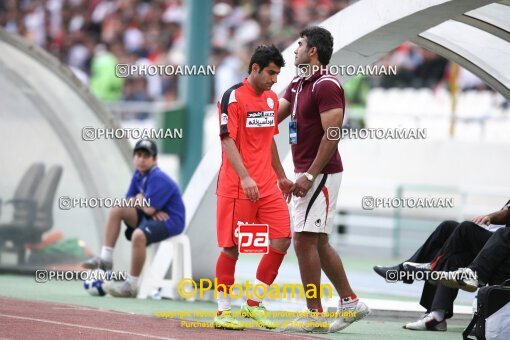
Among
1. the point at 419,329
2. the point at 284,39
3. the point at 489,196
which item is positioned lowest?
the point at 419,329

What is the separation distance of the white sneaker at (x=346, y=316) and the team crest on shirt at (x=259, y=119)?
1.56m

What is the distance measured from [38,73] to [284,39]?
12.0m

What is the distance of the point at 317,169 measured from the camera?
9328 millimetres

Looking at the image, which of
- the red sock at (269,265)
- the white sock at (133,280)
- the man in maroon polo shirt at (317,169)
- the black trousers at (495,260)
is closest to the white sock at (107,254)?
the white sock at (133,280)

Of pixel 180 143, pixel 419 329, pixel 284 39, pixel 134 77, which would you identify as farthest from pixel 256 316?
pixel 284 39

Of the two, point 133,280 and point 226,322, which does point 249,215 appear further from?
point 133,280

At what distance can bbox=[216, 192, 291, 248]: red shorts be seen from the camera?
31.1 feet

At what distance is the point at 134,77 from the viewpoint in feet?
81.3

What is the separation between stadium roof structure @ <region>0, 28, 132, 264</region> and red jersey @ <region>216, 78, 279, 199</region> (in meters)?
5.64

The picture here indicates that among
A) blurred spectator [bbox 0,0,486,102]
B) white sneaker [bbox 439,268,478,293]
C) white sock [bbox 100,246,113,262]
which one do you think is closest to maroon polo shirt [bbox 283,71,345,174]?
white sneaker [bbox 439,268,478,293]

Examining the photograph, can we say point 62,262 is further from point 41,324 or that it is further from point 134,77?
point 134,77

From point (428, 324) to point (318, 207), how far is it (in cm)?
164

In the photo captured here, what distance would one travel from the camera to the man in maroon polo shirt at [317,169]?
9.38 m

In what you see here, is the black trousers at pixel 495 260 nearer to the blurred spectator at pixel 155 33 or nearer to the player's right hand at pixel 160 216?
the player's right hand at pixel 160 216
